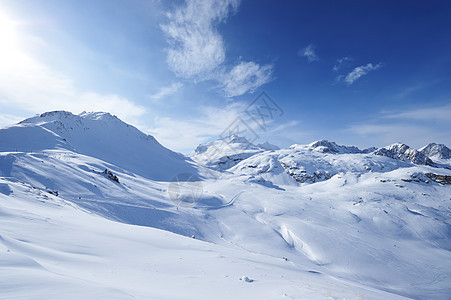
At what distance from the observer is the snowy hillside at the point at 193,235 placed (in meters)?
5.05

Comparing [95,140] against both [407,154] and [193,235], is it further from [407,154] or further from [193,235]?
[407,154]

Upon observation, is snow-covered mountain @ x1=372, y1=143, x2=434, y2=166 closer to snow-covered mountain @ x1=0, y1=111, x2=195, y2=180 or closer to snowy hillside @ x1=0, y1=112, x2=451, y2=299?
snowy hillside @ x1=0, y1=112, x2=451, y2=299

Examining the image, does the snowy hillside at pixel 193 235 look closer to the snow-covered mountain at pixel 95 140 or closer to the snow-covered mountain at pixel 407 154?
the snow-covered mountain at pixel 95 140

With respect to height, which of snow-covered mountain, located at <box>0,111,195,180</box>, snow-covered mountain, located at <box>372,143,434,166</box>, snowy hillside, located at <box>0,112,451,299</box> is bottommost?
snowy hillside, located at <box>0,112,451,299</box>

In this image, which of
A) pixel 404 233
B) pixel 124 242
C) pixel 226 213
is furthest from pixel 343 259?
pixel 124 242

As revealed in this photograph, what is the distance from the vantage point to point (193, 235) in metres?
20.1

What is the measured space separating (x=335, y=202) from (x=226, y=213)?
92.6 feet

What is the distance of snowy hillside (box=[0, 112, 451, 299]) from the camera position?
5.05 m

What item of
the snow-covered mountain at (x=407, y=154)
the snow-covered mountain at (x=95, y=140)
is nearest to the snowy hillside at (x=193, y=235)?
the snow-covered mountain at (x=95, y=140)

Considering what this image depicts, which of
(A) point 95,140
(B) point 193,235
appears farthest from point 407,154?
(A) point 95,140

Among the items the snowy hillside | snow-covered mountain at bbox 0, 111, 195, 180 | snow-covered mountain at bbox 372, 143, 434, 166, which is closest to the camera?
the snowy hillside

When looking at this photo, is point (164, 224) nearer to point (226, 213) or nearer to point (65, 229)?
point (226, 213)

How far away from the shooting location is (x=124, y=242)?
8406 mm

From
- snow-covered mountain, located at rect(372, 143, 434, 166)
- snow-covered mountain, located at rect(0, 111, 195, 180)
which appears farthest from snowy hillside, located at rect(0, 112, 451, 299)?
snow-covered mountain, located at rect(372, 143, 434, 166)
